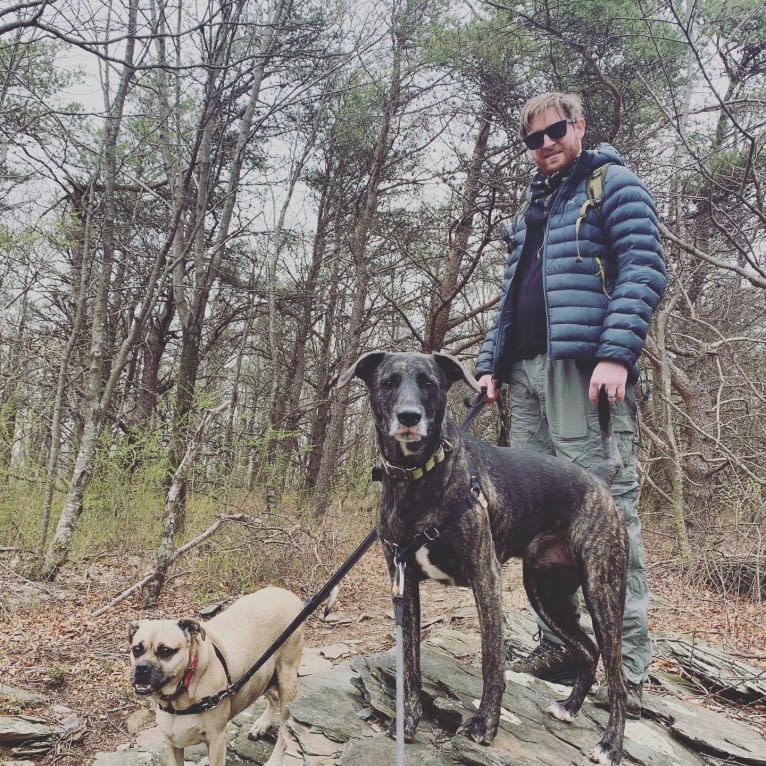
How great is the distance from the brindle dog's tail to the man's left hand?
0.18 ft

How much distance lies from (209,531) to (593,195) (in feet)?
14.2

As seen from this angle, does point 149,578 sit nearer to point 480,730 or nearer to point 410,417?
point 480,730

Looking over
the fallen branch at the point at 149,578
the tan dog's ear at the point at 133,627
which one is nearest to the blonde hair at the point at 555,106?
the tan dog's ear at the point at 133,627

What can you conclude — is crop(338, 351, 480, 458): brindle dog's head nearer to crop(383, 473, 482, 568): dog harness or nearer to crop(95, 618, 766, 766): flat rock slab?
crop(383, 473, 482, 568): dog harness

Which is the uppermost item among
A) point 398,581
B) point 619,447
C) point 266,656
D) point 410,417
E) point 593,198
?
point 593,198

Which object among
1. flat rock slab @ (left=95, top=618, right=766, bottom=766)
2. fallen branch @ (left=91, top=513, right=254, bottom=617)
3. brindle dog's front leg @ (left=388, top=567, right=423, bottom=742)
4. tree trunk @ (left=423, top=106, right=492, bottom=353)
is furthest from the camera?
tree trunk @ (left=423, top=106, right=492, bottom=353)

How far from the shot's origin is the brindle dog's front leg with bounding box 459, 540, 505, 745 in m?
2.20

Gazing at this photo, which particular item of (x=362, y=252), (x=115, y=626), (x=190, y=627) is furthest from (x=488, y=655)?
(x=362, y=252)

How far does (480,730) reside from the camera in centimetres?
221

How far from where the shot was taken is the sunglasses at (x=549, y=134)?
2900 millimetres

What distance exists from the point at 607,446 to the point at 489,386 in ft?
2.36

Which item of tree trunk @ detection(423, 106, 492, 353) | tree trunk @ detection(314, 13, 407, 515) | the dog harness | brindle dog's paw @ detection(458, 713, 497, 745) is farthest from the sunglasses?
tree trunk @ detection(314, 13, 407, 515)

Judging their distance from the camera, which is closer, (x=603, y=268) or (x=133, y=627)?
(x=133, y=627)

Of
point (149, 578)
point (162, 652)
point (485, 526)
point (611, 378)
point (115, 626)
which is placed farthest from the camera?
point (149, 578)
